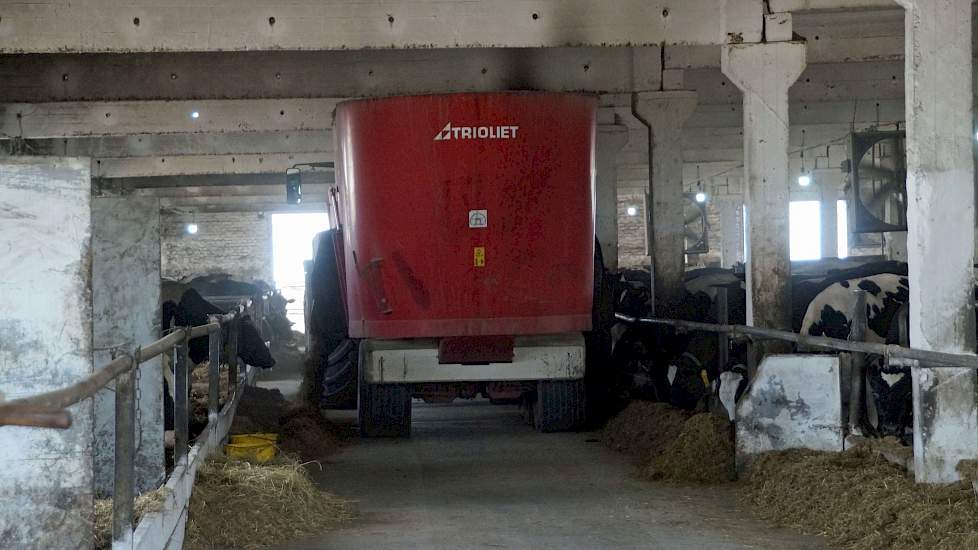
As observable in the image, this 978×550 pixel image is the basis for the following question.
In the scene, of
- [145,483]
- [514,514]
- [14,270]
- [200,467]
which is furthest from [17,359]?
[514,514]

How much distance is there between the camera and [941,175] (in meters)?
7.86

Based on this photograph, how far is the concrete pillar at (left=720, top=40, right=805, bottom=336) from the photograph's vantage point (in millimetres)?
11141

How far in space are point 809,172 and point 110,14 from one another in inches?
910

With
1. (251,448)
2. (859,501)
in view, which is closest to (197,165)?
(251,448)

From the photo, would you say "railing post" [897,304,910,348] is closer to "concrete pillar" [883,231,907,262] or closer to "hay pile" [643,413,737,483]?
"hay pile" [643,413,737,483]

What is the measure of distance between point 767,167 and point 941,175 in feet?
Answer: 10.9

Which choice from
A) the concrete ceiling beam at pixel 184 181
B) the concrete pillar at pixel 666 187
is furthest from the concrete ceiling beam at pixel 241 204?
the concrete pillar at pixel 666 187

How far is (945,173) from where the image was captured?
309 inches

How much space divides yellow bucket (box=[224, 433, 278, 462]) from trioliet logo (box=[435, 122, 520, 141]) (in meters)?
2.90

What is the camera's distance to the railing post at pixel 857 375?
8898mm

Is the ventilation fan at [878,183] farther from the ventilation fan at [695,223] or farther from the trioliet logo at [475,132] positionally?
the ventilation fan at [695,223]

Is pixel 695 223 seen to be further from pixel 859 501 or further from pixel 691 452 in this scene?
pixel 859 501

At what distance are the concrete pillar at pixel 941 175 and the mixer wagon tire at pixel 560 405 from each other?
16.3 ft

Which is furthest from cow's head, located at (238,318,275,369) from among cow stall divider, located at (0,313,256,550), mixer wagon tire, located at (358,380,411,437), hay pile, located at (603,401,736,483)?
hay pile, located at (603,401,736,483)
